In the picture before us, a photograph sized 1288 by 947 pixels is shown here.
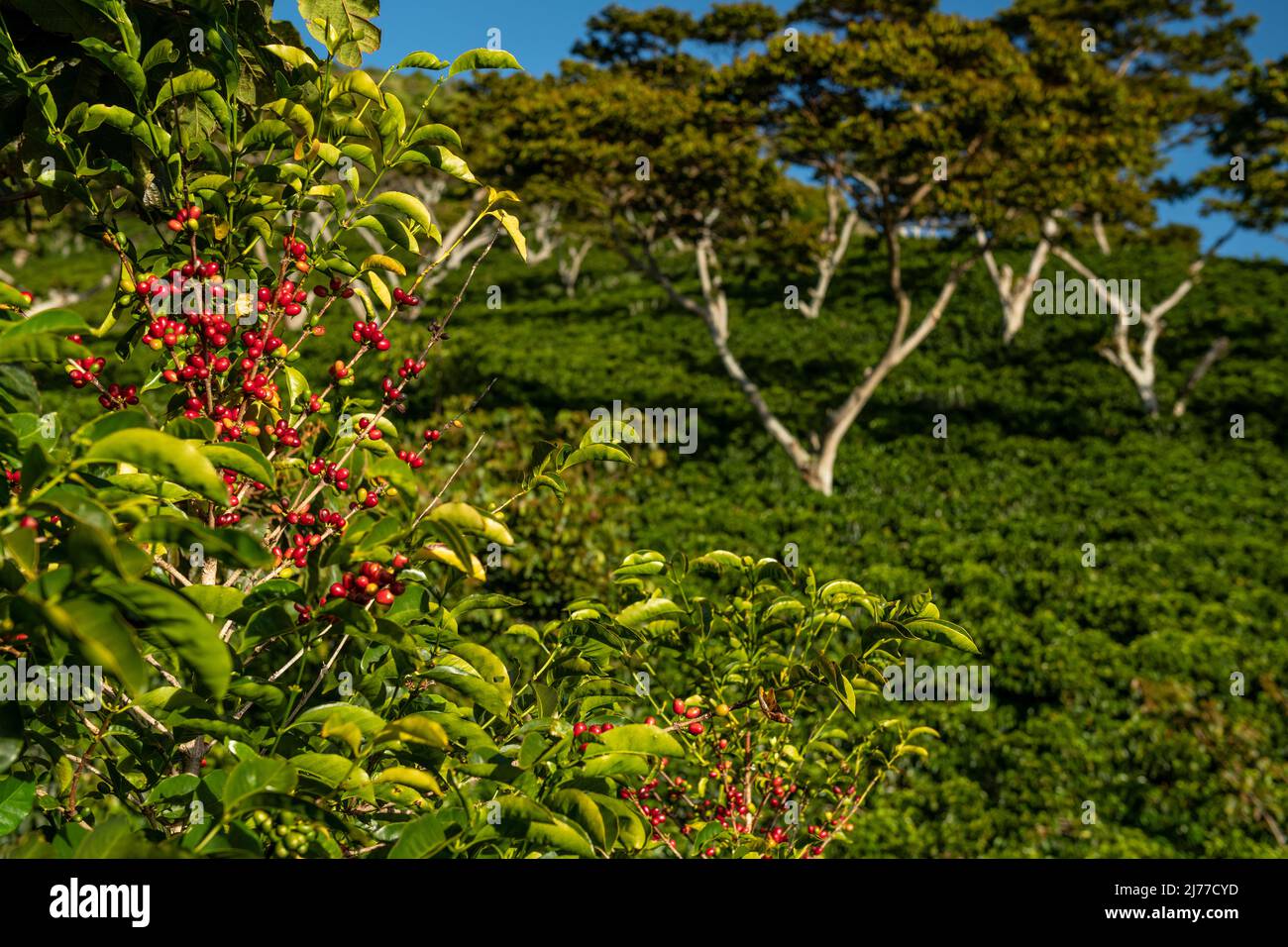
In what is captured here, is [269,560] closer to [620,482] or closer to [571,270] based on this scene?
[620,482]

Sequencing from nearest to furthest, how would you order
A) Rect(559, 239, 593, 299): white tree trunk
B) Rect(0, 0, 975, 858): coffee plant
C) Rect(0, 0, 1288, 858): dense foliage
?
Rect(0, 0, 975, 858): coffee plant < Rect(0, 0, 1288, 858): dense foliage < Rect(559, 239, 593, 299): white tree trunk

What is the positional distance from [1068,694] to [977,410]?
884 centimetres

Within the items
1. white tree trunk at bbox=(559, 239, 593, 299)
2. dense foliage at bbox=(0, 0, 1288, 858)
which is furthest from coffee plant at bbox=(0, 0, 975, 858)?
white tree trunk at bbox=(559, 239, 593, 299)

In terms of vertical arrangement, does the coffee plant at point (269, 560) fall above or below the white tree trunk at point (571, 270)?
below

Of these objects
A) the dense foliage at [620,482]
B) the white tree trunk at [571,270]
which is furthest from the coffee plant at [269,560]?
the white tree trunk at [571,270]

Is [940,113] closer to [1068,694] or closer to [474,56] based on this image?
[1068,694]

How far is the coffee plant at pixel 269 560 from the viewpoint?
1.45 metres

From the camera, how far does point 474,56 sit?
7.30ft

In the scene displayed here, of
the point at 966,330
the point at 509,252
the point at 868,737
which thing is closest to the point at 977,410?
the point at 966,330

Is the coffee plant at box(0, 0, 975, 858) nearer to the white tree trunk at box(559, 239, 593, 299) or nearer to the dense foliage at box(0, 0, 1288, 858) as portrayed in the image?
the dense foliage at box(0, 0, 1288, 858)

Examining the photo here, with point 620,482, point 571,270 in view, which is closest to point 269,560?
point 620,482

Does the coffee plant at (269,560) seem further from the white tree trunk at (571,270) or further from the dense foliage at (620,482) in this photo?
the white tree trunk at (571,270)

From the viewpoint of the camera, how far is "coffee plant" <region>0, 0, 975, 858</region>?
1.45m
